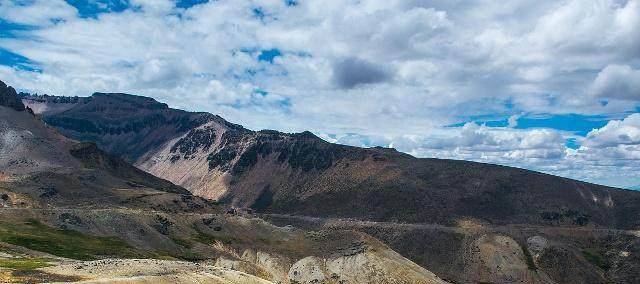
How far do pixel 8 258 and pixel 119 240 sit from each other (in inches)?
3045

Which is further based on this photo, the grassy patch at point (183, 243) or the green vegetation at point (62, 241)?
the grassy patch at point (183, 243)

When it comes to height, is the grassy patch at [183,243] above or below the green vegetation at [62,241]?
below

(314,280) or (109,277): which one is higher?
(109,277)

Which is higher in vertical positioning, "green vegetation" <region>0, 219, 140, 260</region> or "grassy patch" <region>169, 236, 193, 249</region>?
"green vegetation" <region>0, 219, 140, 260</region>

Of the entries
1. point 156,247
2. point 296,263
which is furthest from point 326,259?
point 156,247

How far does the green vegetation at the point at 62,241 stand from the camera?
14225cm

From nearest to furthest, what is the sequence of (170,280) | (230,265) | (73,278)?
1. (73,278)
2. (170,280)
3. (230,265)

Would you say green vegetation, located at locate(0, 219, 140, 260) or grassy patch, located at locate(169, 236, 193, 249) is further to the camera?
grassy patch, located at locate(169, 236, 193, 249)

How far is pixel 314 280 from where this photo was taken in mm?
181875

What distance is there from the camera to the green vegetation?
142250 millimetres

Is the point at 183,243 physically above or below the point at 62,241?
below

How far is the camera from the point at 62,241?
157 metres

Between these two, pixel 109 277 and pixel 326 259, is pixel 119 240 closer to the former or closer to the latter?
pixel 326 259

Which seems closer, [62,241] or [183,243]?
[62,241]
